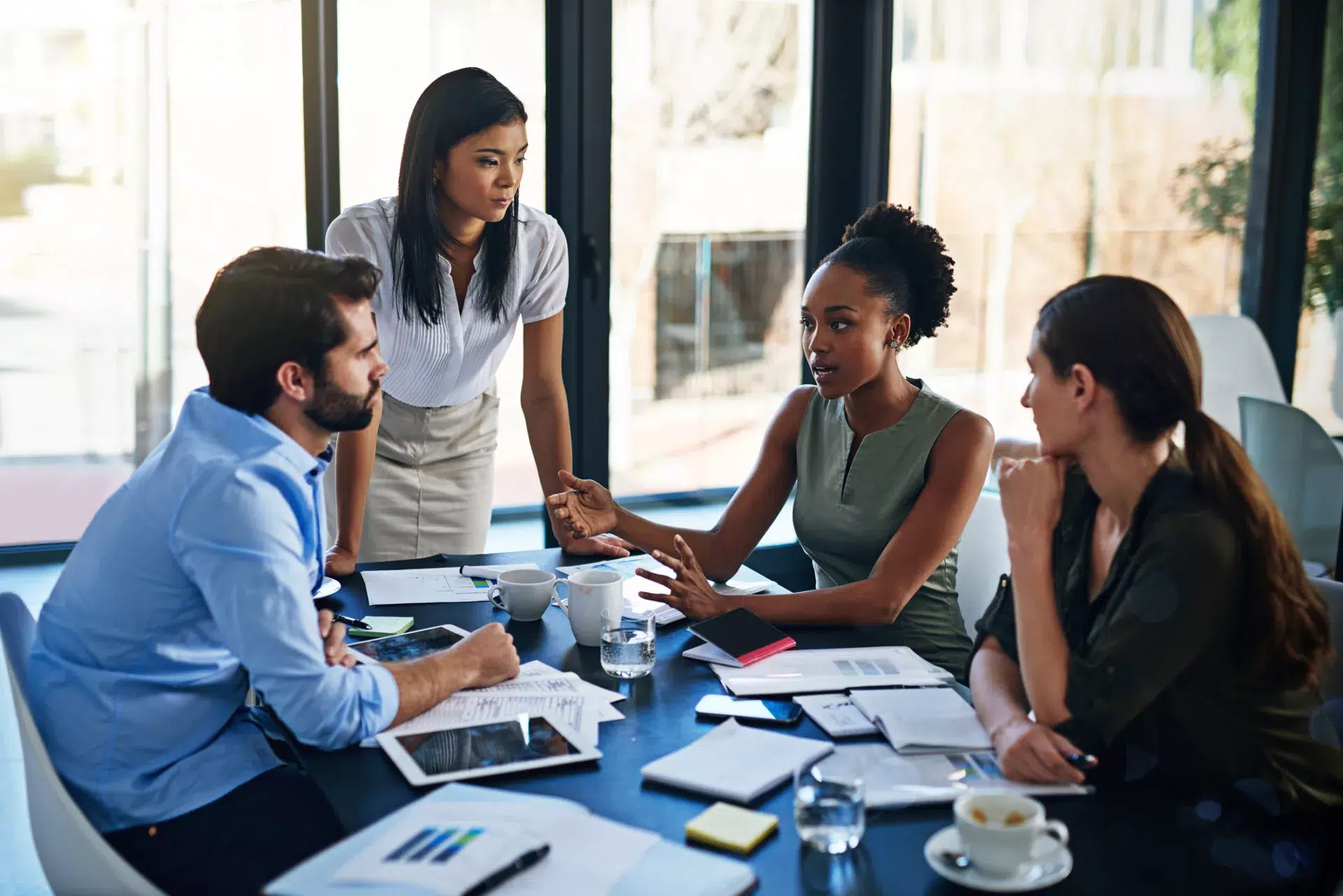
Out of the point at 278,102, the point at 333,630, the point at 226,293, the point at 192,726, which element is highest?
the point at 278,102

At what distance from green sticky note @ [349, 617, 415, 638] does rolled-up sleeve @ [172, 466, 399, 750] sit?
13.7 inches

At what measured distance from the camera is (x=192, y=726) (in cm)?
163

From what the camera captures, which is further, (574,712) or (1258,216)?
(1258,216)

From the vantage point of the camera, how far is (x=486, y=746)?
4.92 ft

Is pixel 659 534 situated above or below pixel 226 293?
below

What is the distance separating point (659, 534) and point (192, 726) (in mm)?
1032

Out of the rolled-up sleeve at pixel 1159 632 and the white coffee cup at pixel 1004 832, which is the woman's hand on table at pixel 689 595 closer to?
the rolled-up sleeve at pixel 1159 632

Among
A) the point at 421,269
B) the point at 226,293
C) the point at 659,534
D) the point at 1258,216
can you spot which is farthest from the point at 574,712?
the point at 1258,216

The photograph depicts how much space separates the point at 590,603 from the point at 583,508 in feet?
1.86

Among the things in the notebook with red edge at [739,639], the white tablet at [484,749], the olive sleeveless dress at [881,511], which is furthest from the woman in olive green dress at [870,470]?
the white tablet at [484,749]

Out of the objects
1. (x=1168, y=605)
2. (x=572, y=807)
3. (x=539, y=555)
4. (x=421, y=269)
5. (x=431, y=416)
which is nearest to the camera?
(x=572, y=807)

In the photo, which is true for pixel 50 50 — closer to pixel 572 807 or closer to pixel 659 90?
pixel 659 90

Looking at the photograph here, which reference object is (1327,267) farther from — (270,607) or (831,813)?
(270,607)

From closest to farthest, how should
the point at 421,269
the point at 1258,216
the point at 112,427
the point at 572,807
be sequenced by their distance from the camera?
the point at 572,807 < the point at 421,269 < the point at 1258,216 < the point at 112,427
